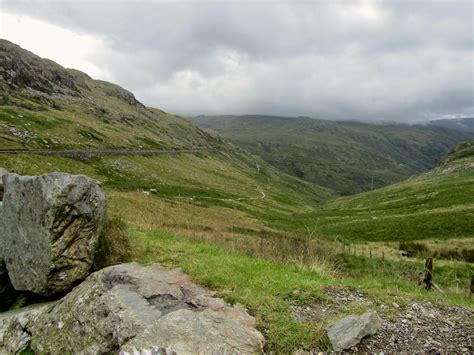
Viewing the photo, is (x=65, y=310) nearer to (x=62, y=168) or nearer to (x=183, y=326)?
(x=183, y=326)

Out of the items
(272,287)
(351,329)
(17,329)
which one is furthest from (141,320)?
(351,329)

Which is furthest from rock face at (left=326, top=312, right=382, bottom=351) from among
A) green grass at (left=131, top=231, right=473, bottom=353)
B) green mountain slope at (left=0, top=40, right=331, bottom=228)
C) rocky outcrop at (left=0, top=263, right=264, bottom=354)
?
green mountain slope at (left=0, top=40, right=331, bottom=228)

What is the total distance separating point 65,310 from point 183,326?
13.6ft

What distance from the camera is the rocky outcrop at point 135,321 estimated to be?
816cm

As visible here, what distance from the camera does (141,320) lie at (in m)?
9.09

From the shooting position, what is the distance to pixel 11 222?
13.1 metres

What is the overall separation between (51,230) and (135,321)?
4822 millimetres

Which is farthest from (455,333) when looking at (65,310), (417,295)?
(65,310)

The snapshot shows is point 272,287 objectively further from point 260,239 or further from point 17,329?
point 260,239

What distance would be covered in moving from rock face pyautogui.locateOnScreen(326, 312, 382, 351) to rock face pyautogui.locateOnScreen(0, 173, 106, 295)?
28.3 ft

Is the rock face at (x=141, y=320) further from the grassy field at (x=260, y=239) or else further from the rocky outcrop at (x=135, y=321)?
the grassy field at (x=260, y=239)

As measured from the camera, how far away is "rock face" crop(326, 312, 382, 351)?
27.2 feet

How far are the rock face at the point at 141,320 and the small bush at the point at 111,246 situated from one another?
186 cm

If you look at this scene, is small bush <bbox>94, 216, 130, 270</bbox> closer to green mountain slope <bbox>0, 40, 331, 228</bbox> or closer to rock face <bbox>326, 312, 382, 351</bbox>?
rock face <bbox>326, 312, 382, 351</bbox>
